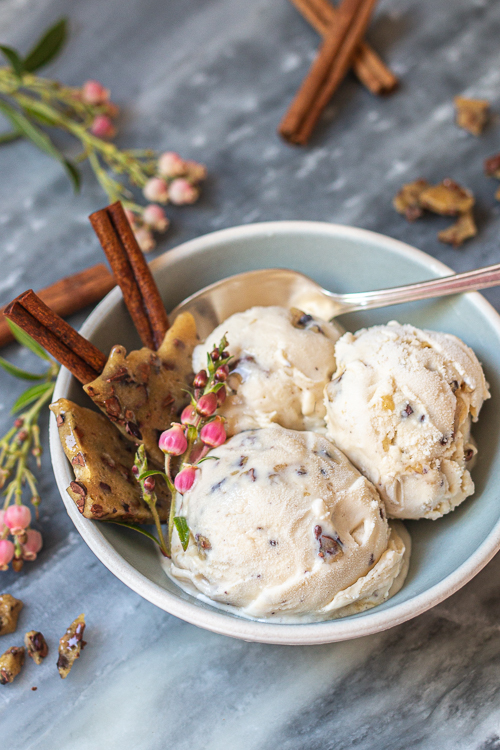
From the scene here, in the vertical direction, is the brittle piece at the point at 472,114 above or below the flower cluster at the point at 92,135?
below

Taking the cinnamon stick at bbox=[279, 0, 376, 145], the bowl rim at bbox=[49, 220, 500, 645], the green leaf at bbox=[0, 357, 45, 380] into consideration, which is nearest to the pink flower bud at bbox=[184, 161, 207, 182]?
the cinnamon stick at bbox=[279, 0, 376, 145]

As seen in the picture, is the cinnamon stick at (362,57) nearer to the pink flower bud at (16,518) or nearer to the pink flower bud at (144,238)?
the pink flower bud at (144,238)

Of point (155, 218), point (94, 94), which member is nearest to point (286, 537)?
point (155, 218)

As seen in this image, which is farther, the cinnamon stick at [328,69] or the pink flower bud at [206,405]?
the cinnamon stick at [328,69]

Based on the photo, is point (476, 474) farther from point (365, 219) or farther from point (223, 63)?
point (223, 63)

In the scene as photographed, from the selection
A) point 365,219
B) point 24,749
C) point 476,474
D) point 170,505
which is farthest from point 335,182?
point 24,749

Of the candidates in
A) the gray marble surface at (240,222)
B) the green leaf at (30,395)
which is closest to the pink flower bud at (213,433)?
the gray marble surface at (240,222)
